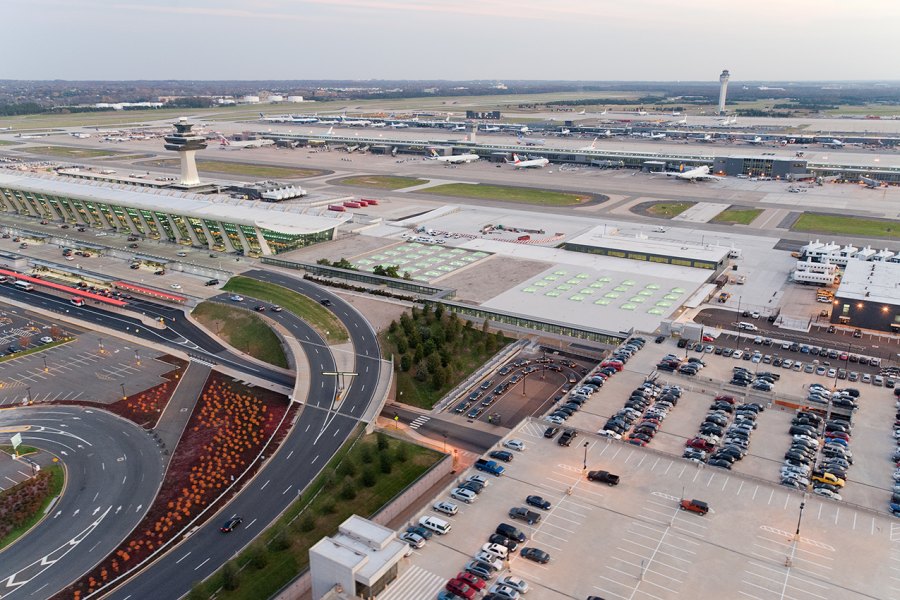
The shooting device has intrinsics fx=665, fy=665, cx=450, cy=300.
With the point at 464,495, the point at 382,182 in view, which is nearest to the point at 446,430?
the point at 464,495

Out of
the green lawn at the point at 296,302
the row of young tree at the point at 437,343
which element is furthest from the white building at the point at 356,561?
the green lawn at the point at 296,302

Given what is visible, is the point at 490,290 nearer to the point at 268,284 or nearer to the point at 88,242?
the point at 268,284

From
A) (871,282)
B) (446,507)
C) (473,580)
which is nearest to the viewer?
(473,580)

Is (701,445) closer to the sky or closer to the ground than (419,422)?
closer to the sky

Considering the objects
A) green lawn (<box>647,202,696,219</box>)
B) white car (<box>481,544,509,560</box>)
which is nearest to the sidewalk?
white car (<box>481,544,509,560</box>)

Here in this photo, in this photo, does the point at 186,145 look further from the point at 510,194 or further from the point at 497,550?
the point at 497,550

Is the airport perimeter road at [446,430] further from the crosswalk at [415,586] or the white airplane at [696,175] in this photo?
the white airplane at [696,175]

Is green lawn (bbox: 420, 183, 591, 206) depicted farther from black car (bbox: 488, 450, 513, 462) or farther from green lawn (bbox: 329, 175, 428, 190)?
black car (bbox: 488, 450, 513, 462)
